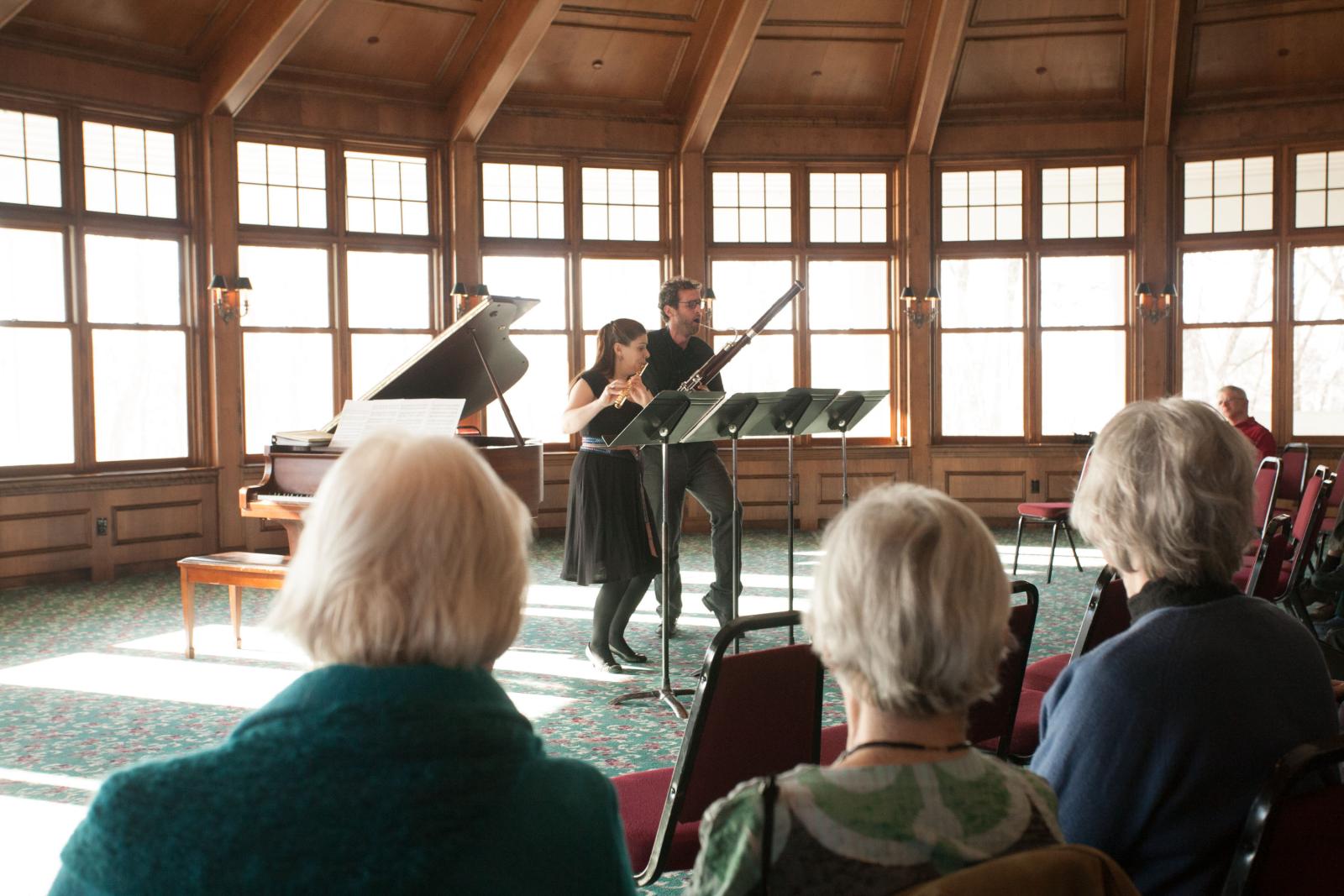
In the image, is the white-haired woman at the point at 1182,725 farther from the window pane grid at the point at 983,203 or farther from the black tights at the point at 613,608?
the window pane grid at the point at 983,203

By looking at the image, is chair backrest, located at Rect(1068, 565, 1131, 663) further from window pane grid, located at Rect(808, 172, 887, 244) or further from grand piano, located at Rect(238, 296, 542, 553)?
window pane grid, located at Rect(808, 172, 887, 244)

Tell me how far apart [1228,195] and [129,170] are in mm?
8431

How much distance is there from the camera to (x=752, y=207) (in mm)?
9898

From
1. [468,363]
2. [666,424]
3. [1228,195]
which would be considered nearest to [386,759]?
[666,424]

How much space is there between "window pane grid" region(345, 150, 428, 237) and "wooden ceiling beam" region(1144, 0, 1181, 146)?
18.5ft

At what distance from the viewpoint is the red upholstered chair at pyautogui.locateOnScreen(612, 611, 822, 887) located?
70.1 inches

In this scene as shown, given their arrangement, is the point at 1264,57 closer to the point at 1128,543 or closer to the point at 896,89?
the point at 896,89

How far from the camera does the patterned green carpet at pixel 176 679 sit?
3559 millimetres

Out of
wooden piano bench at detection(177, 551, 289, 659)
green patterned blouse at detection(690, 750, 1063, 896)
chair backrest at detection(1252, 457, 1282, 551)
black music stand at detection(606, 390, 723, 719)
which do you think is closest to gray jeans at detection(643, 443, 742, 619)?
black music stand at detection(606, 390, 723, 719)

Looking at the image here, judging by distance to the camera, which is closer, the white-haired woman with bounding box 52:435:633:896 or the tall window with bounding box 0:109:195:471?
the white-haired woman with bounding box 52:435:633:896

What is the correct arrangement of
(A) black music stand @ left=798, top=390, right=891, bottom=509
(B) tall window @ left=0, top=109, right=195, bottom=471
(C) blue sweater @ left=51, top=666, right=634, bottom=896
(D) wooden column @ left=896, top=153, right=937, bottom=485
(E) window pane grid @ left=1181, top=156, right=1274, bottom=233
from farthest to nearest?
(D) wooden column @ left=896, top=153, right=937, bottom=485 < (E) window pane grid @ left=1181, top=156, right=1274, bottom=233 < (B) tall window @ left=0, top=109, right=195, bottom=471 < (A) black music stand @ left=798, top=390, right=891, bottom=509 < (C) blue sweater @ left=51, top=666, right=634, bottom=896

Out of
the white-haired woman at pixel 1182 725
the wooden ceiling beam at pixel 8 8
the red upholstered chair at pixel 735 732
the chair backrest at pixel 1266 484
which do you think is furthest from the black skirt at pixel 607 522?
the wooden ceiling beam at pixel 8 8

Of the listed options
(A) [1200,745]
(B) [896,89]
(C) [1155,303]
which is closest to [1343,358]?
(C) [1155,303]

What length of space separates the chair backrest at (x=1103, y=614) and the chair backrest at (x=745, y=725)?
Result: 716mm
